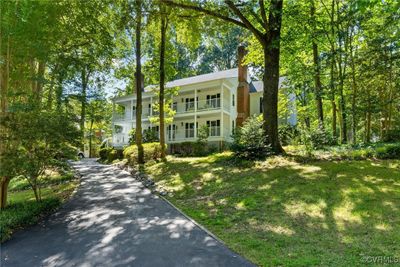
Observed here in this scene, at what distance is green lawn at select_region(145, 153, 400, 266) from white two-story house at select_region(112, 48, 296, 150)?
47.2 feet

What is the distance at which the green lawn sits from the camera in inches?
198

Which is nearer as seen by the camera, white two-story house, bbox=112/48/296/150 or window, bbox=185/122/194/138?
white two-story house, bbox=112/48/296/150

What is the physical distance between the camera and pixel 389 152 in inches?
458

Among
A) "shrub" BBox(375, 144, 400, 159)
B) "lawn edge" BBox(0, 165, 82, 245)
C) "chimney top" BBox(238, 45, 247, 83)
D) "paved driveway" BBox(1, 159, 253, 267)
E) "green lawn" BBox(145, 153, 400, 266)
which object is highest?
"chimney top" BBox(238, 45, 247, 83)

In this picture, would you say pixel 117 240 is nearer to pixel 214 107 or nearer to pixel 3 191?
pixel 3 191

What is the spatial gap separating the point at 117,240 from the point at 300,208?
4.11 metres

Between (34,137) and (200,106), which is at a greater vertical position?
(200,106)

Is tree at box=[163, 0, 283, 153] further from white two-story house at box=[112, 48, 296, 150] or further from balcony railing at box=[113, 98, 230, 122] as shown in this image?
balcony railing at box=[113, 98, 230, 122]

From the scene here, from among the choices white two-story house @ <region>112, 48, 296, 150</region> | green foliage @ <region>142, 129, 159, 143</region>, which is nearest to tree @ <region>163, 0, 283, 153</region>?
white two-story house @ <region>112, 48, 296, 150</region>

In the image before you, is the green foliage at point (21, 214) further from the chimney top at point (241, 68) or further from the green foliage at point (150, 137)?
the chimney top at point (241, 68)

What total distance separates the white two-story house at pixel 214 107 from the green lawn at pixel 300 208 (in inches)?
566

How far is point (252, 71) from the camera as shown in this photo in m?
36.7

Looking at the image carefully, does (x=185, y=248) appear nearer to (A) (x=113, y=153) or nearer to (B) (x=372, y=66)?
(B) (x=372, y=66)

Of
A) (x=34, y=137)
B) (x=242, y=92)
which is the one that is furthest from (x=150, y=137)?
(x=34, y=137)
